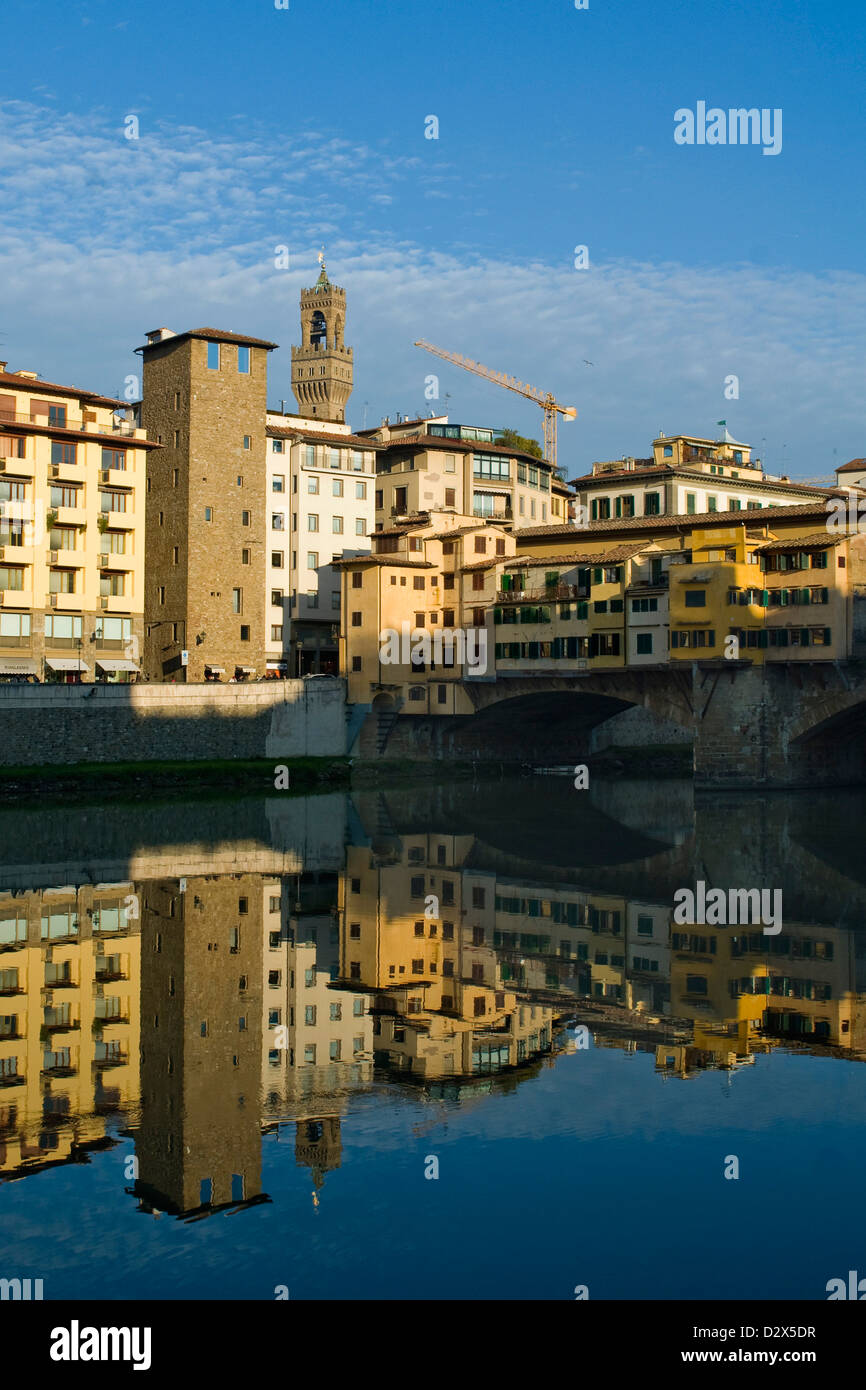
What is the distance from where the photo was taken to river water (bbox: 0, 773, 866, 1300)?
1298 cm

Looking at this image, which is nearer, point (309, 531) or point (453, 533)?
point (453, 533)

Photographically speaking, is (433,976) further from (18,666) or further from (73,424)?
(73,424)

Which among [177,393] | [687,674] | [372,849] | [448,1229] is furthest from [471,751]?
[448,1229]

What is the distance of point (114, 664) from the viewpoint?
73.8 m

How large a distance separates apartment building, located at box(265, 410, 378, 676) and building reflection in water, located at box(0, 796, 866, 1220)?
173ft

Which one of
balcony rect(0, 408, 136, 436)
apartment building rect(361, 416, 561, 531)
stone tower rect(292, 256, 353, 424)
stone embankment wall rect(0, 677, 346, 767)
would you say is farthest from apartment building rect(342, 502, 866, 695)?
stone tower rect(292, 256, 353, 424)

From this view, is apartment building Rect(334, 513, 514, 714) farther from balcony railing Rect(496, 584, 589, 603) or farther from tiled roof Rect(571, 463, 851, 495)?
tiled roof Rect(571, 463, 851, 495)

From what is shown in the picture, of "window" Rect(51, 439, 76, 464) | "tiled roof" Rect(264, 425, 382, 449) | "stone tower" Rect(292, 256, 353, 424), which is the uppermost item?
"stone tower" Rect(292, 256, 353, 424)

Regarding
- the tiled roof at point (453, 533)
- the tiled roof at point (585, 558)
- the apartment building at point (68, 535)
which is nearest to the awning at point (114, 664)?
the apartment building at point (68, 535)

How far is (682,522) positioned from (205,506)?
2756 centimetres

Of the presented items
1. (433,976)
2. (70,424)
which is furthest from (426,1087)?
(70,424)

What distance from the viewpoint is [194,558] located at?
78500mm

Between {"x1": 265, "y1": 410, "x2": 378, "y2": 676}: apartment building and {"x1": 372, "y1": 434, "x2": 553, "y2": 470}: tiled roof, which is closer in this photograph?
{"x1": 265, "y1": 410, "x2": 378, "y2": 676}: apartment building

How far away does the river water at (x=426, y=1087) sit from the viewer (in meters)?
13.0
